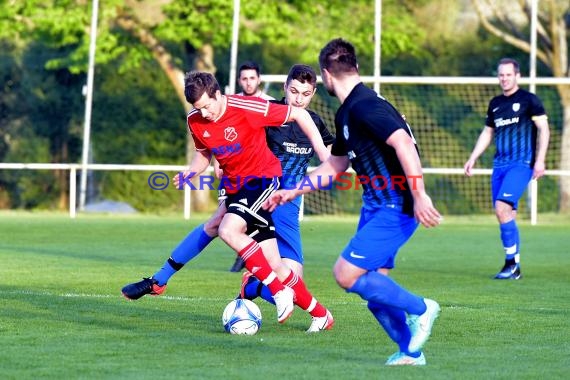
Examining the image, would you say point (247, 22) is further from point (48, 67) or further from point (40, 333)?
point (40, 333)

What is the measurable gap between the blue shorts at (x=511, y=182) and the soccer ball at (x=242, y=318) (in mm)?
5266

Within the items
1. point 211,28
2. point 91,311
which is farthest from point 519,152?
point 211,28

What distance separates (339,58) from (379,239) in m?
1.01

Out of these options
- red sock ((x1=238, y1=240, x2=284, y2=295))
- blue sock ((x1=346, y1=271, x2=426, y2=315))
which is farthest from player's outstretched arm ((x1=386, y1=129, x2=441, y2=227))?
red sock ((x1=238, y1=240, x2=284, y2=295))

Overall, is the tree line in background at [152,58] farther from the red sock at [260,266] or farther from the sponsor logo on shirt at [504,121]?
the red sock at [260,266]

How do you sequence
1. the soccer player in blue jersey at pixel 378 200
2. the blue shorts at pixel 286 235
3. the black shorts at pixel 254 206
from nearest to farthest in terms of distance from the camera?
1. the soccer player in blue jersey at pixel 378 200
2. the black shorts at pixel 254 206
3. the blue shorts at pixel 286 235

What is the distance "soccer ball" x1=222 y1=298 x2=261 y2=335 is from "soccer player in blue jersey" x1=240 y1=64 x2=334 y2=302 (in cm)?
51

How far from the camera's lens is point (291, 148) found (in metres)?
9.52

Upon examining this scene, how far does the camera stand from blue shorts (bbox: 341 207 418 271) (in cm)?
660

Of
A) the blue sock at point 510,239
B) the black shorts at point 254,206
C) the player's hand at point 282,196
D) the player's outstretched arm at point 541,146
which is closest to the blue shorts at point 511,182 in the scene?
the player's outstretched arm at point 541,146

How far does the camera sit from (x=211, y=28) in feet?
90.0

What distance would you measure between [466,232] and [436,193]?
5602 millimetres

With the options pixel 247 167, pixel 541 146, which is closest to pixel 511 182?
pixel 541 146

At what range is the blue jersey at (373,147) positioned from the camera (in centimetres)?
659
